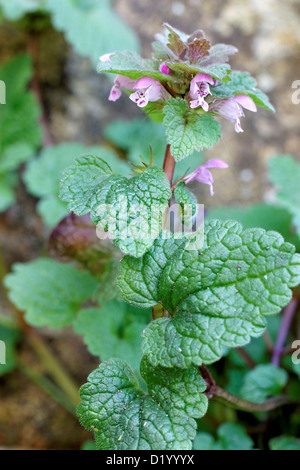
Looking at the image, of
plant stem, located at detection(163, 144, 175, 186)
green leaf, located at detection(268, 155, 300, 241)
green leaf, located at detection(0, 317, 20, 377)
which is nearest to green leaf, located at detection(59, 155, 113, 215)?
plant stem, located at detection(163, 144, 175, 186)

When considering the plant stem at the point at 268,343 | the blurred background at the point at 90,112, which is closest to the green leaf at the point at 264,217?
the blurred background at the point at 90,112

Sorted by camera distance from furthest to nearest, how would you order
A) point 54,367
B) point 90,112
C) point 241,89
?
point 90,112, point 54,367, point 241,89

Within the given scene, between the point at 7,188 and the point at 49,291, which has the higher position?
the point at 7,188

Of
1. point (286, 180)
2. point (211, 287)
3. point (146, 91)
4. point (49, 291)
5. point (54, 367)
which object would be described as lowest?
point (54, 367)

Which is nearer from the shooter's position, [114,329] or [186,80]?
[186,80]

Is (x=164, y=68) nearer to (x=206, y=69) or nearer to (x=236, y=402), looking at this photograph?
(x=206, y=69)

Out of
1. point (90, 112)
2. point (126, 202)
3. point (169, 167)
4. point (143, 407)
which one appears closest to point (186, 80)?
point (169, 167)

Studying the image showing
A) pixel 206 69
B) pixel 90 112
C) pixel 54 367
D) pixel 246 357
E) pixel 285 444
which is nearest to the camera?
pixel 206 69

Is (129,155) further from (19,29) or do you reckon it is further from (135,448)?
(135,448)
